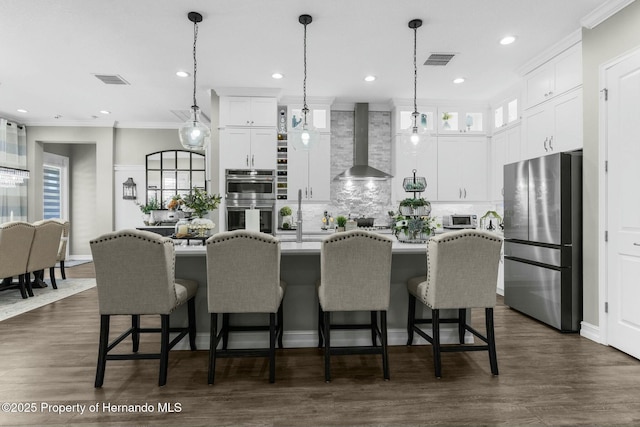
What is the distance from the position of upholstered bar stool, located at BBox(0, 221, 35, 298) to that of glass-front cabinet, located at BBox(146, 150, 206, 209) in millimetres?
2867

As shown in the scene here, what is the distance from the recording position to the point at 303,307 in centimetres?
309

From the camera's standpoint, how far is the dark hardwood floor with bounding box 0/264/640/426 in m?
2.02

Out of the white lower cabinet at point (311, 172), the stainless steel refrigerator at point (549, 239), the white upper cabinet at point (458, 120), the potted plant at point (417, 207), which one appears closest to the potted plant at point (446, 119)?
the white upper cabinet at point (458, 120)

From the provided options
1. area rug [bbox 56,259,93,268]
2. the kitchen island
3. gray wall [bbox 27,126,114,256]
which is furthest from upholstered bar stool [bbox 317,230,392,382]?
area rug [bbox 56,259,93,268]

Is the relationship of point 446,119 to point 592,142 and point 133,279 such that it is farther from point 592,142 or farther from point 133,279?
point 133,279

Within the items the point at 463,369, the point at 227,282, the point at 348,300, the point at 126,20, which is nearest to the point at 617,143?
the point at 463,369

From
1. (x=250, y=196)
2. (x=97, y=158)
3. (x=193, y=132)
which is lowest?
(x=250, y=196)

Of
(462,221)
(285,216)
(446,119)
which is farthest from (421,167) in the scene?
(285,216)

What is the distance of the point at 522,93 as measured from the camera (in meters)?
4.59

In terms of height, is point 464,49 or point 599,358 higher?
point 464,49

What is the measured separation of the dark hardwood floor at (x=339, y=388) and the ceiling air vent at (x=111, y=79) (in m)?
3.22

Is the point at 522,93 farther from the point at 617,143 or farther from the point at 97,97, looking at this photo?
the point at 97,97

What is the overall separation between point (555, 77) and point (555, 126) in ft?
1.74

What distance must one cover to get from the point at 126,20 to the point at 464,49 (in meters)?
3.38
